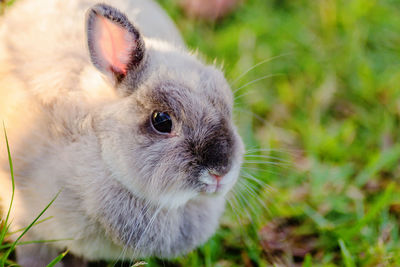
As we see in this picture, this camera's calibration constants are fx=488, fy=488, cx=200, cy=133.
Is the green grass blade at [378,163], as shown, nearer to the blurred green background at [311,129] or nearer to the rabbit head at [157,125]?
the blurred green background at [311,129]

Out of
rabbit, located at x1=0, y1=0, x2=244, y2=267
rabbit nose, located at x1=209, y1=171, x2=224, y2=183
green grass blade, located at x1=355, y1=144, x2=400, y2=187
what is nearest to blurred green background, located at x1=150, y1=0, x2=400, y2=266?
green grass blade, located at x1=355, y1=144, x2=400, y2=187

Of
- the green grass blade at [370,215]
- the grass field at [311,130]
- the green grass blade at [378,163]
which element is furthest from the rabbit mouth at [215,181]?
the green grass blade at [378,163]

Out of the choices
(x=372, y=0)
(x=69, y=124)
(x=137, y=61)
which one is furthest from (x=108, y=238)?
(x=372, y=0)

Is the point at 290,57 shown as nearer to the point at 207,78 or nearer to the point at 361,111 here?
the point at 361,111

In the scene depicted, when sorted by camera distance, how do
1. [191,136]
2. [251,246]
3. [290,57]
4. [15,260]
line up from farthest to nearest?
[290,57] < [251,246] < [15,260] < [191,136]

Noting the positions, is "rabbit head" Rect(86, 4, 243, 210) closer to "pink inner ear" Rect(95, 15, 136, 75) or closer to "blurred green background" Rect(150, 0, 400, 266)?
"pink inner ear" Rect(95, 15, 136, 75)

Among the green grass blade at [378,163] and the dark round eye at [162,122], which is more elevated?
the green grass blade at [378,163]

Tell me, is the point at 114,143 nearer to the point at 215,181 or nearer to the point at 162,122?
the point at 162,122
